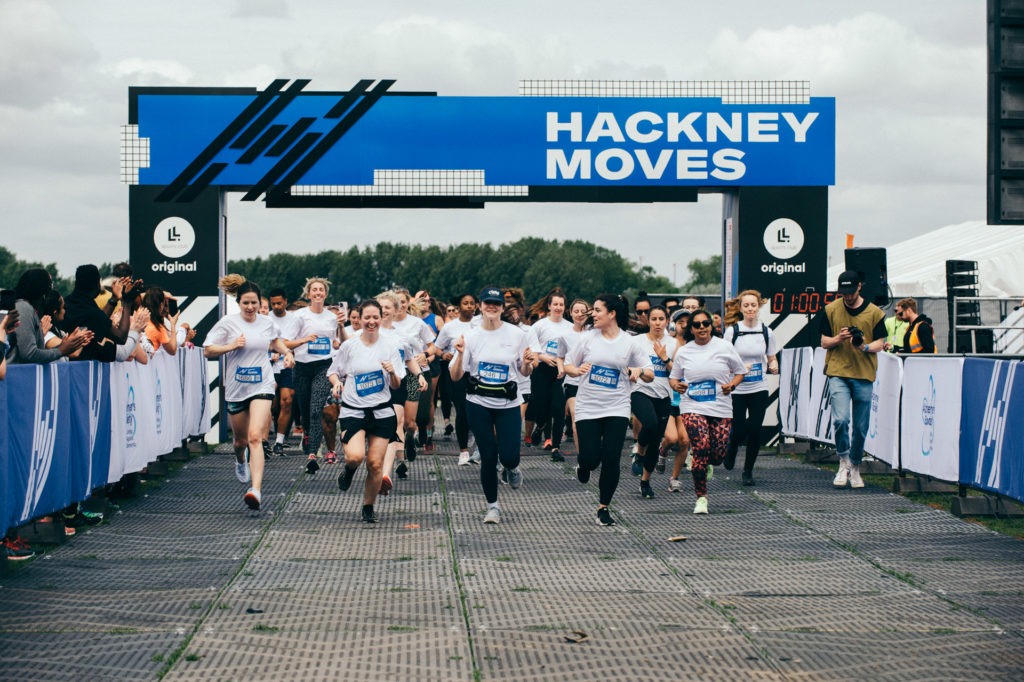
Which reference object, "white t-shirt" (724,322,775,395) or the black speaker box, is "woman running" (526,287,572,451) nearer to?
"white t-shirt" (724,322,775,395)

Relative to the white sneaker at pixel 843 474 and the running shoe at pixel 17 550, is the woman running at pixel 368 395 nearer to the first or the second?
the running shoe at pixel 17 550

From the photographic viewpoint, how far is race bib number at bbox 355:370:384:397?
449 inches

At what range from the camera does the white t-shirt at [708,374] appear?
41.8 feet

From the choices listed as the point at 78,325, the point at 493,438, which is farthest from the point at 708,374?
the point at 78,325

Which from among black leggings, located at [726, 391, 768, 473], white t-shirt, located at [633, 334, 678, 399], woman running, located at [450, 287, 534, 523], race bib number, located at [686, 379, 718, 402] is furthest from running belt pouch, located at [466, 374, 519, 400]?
black leggings, located at [726, 391, 768, 473]

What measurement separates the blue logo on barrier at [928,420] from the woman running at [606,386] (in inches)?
130

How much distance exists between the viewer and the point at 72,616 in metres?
7.62

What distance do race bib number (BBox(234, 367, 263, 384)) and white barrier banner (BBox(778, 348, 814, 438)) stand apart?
8025 mm

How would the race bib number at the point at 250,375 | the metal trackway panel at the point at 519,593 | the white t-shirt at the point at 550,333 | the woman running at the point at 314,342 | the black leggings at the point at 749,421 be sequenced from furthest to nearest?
the woman running at the point at 314,342 → the white t-shirt at the point at 550,333 → the black leggings at the point at 749,421 → the race bib number at the point at 250,375 → the metal trackway panel at the point at 519,593

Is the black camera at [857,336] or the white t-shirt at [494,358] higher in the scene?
the black camera at [857,336]

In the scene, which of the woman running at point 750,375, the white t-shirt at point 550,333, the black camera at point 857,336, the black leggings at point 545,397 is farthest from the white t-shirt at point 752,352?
the black leggings at point 545,397

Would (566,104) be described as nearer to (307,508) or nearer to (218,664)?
(307,508)

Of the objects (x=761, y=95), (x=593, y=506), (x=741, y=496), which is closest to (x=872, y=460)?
(x=741, y=496)

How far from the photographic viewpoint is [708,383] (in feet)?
41.9
